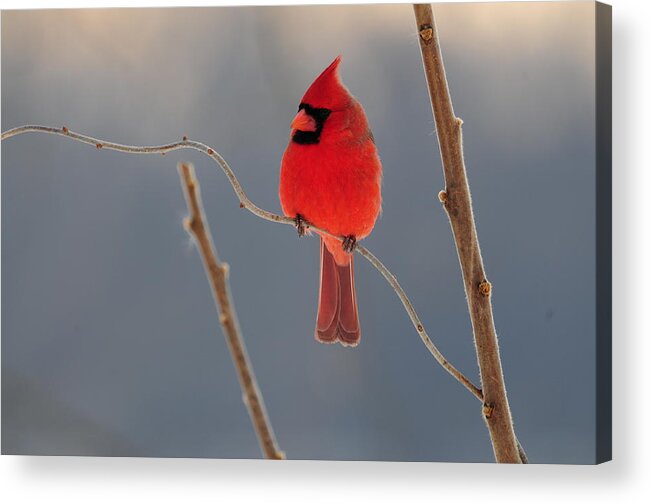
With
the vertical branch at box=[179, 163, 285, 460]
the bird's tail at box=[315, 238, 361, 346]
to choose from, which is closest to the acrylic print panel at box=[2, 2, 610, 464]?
the bird's tail at box=[315, 238, 361, 346]

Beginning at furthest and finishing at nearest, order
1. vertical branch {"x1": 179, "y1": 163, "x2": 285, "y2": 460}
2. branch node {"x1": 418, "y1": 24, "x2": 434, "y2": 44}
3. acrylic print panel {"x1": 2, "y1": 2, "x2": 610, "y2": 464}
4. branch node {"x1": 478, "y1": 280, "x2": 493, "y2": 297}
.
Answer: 1. acrylic print panel {"x1": 2, "y1": 2, "x2": 610, "y2": 464}
2. branch node {"x1": 418, "y1": 24, "x2": 434, "y2": 44}
3. branch node {"x1": 478, "y1": 280, "x2": 493, "y2": 297}
4. vertical branch {"x1": 179, "y1": 163, "x2": 285, "y2": 460}

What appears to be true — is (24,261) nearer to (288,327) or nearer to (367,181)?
(288,327)

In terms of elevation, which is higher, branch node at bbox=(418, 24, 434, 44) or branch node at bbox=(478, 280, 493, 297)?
branch node at bbox=(418, 24, 434, 44)

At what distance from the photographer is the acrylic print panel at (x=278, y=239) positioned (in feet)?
8.61

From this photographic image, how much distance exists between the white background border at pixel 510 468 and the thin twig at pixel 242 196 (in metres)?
0.32

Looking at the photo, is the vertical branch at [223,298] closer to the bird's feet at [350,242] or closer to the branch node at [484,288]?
the branch node at [484,288]

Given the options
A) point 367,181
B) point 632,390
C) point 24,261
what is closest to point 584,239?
point 632,390

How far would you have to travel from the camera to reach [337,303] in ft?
8.91

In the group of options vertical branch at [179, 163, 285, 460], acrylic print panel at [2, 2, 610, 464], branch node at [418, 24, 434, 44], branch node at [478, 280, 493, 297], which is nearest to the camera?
vertical branch at [179, 163, 285, 460]

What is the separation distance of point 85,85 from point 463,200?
1.24 meters

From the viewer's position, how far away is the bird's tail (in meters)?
2.71

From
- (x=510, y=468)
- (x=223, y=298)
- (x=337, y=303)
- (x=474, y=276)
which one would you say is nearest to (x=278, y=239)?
(x=337, y=303)

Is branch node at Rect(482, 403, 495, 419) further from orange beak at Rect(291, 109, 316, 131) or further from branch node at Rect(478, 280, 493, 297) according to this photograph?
orange beak at Rect(291, 109, 316, 131)

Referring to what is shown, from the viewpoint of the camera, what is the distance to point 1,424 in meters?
2.88
